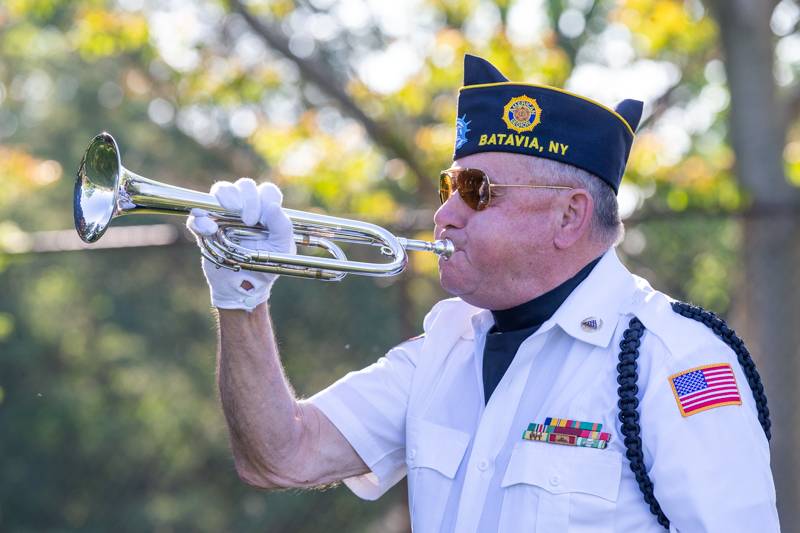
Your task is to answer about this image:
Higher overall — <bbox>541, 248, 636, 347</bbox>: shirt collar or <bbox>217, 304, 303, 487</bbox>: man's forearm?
<bbox>541, 248, 636, 347</bbox>: shirt collar

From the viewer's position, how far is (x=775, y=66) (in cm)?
573

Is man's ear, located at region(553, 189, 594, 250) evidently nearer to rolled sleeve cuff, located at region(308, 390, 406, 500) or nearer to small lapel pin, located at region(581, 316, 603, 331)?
small lapel pin, located at region(581, 316, 603, 331)

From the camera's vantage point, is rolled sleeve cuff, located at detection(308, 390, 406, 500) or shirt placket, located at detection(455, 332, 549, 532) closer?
shirt placket, located at detection(455, 332, 549, 532)

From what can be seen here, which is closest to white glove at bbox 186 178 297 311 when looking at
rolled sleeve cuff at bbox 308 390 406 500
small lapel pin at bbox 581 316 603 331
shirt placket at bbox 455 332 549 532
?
rolled sleeve cuff at bbox 308 390 406 500

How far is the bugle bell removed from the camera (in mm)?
2590

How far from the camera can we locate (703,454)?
2.25 m

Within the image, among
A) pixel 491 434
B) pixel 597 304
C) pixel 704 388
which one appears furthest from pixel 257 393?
pixel 704 388

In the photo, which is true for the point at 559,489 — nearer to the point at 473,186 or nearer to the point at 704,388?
the point at 704,388

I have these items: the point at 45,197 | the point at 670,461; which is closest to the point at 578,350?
→ the point at 670,461

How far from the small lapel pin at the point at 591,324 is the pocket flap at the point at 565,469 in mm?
293

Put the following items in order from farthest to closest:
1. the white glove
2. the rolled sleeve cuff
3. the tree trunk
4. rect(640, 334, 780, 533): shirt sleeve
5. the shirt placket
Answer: the tree trunk, the rolled sleeve cuff, the white glove, the shirt placket, rect(640, 334, 780, 533): shirt sleeve

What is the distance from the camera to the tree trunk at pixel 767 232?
4.88 meters

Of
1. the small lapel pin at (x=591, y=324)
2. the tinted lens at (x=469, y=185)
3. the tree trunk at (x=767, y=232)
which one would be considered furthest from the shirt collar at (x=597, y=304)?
the tree trunk at (x=767, y=232)

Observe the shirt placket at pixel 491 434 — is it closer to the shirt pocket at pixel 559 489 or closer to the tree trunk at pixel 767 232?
the shirt pocket at pixel 559 489
